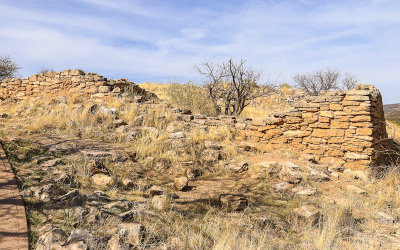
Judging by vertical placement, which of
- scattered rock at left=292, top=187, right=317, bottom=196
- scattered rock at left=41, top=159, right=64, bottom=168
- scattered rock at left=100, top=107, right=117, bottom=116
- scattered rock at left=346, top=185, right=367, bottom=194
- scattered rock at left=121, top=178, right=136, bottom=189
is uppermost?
scattered rock at left=100, top=107, right=117, bottom=116

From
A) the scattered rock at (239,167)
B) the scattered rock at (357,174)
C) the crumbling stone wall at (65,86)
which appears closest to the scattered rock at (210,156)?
the scattered rock at (239,167)

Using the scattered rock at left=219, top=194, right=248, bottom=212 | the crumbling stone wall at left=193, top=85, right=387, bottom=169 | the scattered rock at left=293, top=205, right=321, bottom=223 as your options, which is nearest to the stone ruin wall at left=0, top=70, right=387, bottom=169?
the crumbling stone wall at left=193, top=85, right=387, bottom=169

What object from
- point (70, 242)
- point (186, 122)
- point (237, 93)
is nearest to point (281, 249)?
point (70, 242)

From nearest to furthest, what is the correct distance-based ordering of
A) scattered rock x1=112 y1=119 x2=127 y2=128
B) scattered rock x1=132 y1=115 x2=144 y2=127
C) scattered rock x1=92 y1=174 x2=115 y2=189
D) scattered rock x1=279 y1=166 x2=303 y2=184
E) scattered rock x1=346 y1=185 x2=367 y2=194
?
scattered rock x1=92 y1=174 x2=115 y2=189, scattered rock x1=346 y1=185 x2=367 y2=194, scattered rock x1=279 y1=166 x2=303 y2=184, scattered rock x1=112 y1=119 x2=127 y2=128, scattered rock x1=132 y1=115 x2=144 y2=127

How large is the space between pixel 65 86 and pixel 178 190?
666 cm

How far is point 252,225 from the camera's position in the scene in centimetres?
345

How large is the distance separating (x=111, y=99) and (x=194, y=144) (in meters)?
3.63

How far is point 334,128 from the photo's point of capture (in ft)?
19.9

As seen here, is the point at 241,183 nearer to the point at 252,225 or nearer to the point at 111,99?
the point at 252,225

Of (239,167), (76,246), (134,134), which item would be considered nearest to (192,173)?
(239,167)

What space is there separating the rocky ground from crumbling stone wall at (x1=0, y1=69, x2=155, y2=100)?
5.12 ft

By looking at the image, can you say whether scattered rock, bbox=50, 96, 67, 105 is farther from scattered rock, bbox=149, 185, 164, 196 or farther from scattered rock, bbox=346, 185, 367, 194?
scattered rock, bbox=346, 185, 367, 194

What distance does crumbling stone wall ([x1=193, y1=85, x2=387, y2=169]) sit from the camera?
19.0ft

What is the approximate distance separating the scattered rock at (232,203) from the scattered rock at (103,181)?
167 centimetres
